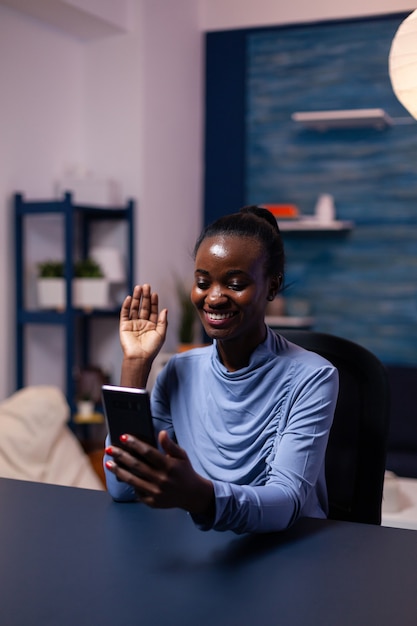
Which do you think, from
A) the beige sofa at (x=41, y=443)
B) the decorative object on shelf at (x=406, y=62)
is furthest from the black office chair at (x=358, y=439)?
the beige sofa at (x=41, y=443)

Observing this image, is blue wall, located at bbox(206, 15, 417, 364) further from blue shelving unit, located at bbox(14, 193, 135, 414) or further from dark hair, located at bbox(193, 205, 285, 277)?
dark hair, located at bbox(193, 205, 285, 277)

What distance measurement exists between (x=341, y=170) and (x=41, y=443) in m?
2.18

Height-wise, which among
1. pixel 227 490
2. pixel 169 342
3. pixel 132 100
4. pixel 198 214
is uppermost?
pixel 132 100

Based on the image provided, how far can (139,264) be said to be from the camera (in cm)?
412

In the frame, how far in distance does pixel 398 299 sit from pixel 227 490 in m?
3.36

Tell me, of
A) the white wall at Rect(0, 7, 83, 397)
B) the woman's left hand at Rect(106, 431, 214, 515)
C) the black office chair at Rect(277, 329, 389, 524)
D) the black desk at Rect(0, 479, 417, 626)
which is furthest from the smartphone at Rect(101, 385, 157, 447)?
the white wall at Rect(0, 7, 83, 397)

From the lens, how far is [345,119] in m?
4.20

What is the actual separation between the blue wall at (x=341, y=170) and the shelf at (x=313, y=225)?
9 centimetres

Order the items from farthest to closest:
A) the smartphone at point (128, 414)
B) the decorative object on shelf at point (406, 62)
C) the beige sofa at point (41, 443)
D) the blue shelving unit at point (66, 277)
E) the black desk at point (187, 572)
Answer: the blue shelving unit at point (66, 277) < the beige sofa at point (41, 443) < the decorative object on shelf at point (406, 62) < the smartphone at point (128, 414) < the black desk at point (187, 572)

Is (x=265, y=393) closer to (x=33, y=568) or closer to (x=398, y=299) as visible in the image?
(x=33, y=568)

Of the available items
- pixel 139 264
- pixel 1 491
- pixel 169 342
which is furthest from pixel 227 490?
pixel 169 342

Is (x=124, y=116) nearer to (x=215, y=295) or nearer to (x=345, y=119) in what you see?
(x=345, y=119)

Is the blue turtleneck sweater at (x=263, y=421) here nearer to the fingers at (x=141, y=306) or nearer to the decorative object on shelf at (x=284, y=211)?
the fingers at (x=141, y=306)

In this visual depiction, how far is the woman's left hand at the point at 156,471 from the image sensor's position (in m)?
1.04
